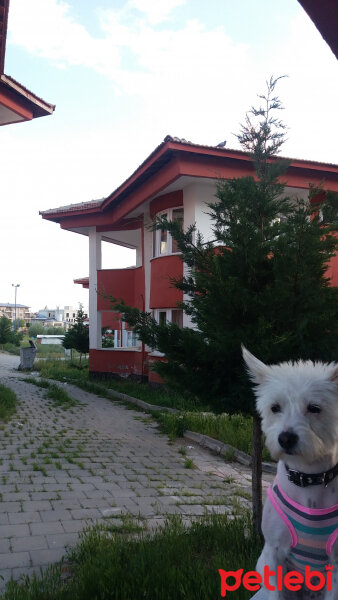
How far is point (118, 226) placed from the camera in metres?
21.4

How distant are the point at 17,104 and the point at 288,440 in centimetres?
1332

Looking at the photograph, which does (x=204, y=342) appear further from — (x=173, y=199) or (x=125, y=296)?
(x=125, y=296)

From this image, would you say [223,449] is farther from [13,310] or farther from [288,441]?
[13,310]

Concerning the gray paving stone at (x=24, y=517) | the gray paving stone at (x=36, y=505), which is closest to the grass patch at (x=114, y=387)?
the gray paving stone at (x=36, y=505)

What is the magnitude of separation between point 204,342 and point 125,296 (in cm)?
1680

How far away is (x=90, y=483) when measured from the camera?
21.0 feet

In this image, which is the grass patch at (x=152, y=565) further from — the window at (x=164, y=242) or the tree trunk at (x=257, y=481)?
the window at (x=164, y=242)

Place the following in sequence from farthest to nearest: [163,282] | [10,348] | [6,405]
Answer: [10,348] → [163,282] → [6,405]

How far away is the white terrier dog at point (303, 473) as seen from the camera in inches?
69.7

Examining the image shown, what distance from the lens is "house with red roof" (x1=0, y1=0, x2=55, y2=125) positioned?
1233 cm

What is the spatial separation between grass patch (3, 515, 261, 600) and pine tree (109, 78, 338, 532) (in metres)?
0.43

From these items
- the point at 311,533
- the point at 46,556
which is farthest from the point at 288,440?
the point at 46,556

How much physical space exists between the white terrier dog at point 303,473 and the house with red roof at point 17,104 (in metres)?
11.3

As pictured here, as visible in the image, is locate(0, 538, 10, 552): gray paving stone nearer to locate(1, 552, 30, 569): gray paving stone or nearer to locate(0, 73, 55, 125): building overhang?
locate(1, 552, 30, 569): gray paving stone
